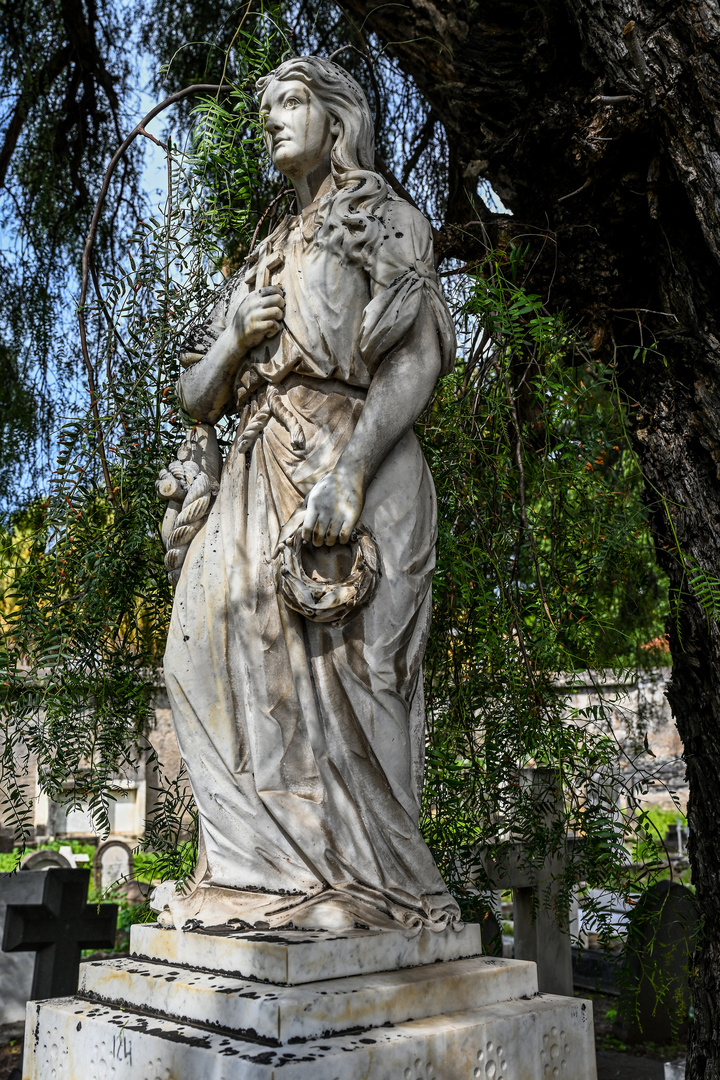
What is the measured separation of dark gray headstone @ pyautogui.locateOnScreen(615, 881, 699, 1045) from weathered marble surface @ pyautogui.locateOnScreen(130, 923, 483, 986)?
129 centimetres

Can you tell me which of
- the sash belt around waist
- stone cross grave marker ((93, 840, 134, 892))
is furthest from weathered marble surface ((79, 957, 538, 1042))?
stone cross grave marker ((93, 840, 134, 892))

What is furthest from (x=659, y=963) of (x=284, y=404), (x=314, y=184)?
(x=314, y=184)

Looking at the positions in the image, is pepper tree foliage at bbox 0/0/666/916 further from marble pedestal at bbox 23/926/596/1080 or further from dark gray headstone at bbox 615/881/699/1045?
marble pedestal at bbox 23/926/596/1080

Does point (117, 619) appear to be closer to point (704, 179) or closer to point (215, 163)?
point (215, 163)

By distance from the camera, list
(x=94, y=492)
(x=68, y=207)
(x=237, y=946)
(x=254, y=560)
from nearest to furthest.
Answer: (x=237, y=946) → (x=254, y=560) → (x=94, y=492) → (x=68, y=207)

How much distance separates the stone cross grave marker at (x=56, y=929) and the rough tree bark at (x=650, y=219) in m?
3.14

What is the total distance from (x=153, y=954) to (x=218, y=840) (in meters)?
0.26

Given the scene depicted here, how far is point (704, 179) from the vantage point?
306 centimetres

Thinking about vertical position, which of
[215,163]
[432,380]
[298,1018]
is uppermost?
[215,163]

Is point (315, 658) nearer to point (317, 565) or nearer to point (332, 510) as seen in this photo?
point (317, 565)

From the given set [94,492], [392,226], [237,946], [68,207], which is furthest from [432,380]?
[68,207]

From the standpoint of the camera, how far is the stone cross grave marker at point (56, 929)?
5.00m

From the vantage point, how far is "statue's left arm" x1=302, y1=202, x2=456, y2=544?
2125 mm

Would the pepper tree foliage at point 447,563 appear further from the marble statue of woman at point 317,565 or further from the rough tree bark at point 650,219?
the marble statue of woman at point 317,565
